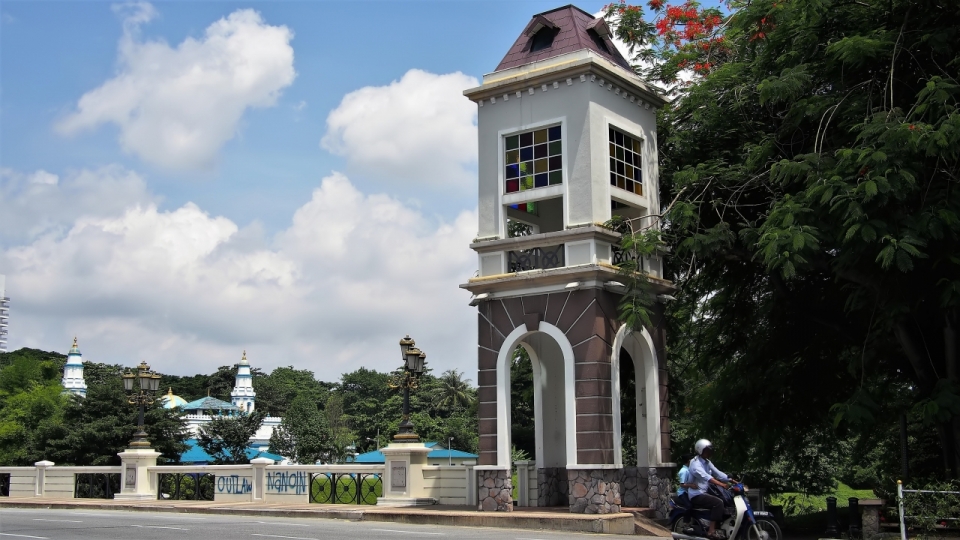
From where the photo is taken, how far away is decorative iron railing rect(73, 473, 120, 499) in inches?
1137

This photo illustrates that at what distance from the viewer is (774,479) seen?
3036 cm

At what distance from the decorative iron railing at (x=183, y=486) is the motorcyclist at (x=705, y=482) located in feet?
56.3

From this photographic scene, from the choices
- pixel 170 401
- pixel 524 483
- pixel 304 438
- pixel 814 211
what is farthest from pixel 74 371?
pixel 814 211

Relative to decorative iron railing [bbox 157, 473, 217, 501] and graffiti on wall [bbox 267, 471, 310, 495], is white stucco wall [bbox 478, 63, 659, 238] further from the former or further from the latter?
decorative iron railing [bbox 157, 473, 217, 501]

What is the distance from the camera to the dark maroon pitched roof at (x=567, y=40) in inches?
805

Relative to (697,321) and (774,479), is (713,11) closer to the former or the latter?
(697,321)

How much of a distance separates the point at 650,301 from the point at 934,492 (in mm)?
5727

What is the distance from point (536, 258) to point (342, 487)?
8.43 metres

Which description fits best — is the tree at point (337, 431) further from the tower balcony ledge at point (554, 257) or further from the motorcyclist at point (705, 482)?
the motorcyclist at point (705, 482)

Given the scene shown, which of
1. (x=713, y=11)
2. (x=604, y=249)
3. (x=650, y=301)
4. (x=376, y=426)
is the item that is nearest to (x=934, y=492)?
(x=650, y=301)

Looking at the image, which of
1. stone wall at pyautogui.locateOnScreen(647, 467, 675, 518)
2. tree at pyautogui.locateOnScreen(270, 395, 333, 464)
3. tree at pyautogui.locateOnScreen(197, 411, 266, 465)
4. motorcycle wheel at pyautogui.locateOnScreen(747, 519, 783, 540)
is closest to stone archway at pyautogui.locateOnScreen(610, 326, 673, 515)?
stone wall at pyautogui.locateOnScreen(647, 467, 675, 518)

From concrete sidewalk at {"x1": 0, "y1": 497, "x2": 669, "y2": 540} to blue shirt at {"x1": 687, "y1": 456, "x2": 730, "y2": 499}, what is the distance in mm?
4055

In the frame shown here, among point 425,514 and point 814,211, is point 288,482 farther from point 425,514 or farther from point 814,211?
point 814,211

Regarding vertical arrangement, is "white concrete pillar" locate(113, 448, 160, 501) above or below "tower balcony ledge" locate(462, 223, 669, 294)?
below
